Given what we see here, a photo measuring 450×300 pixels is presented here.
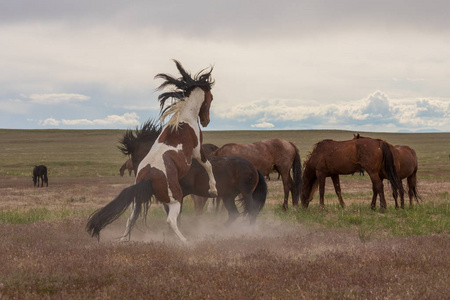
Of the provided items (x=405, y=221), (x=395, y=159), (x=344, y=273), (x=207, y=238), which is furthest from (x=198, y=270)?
(x=395, y=159)

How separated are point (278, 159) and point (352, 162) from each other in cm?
250

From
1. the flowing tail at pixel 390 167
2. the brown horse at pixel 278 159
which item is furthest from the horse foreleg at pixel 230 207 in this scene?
the flowing tail at pixel 390 167

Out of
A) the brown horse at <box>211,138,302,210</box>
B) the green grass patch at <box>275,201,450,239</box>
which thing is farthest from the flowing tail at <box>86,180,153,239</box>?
the brown horse at <box>211,138,302,210</box>

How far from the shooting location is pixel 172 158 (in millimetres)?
7652

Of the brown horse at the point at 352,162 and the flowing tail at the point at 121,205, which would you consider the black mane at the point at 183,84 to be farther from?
the brown horse at the point at 352,162

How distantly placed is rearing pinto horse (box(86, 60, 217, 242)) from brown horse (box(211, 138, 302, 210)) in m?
5.01

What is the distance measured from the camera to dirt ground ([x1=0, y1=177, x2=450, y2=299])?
4.85m

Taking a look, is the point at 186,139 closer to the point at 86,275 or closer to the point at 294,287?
the point at 86,275

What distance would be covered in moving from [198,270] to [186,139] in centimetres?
297

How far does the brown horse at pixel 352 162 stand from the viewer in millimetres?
12836

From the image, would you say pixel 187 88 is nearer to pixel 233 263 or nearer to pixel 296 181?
pixel 233 263

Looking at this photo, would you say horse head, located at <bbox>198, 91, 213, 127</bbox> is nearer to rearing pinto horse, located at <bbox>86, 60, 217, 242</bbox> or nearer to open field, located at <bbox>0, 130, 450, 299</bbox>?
rearing pinto horse, located at <bbox>86, 60, 217, 242</bbox>

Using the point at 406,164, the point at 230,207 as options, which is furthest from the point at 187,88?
the point at 406,164

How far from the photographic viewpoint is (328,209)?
502 inches
